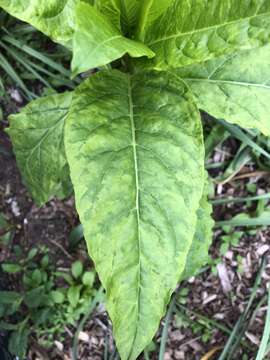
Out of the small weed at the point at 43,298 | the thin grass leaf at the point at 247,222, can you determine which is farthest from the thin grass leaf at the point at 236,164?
the small weed at the point at 43,298

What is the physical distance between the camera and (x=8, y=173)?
2146 millimetres

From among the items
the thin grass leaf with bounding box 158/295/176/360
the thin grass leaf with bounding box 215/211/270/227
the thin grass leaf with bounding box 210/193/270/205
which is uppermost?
the thin grass leaf with bounding box 210/193/270/205

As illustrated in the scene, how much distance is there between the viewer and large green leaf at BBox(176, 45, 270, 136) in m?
1.40

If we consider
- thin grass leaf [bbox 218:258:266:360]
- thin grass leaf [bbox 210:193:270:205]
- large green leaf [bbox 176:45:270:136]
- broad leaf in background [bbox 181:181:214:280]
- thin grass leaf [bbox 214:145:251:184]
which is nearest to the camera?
large green leaf [bbox 176:45:270:136]

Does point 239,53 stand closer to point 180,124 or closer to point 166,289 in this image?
point 180,124

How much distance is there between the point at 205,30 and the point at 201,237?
68 centimetres

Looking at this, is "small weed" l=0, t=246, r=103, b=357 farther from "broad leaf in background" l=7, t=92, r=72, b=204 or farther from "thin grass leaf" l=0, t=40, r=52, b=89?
"thin grass leaf" l=0, t=40, r=52, b=89

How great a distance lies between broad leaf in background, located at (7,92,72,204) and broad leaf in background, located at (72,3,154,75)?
548mm

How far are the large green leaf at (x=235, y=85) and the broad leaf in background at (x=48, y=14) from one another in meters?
0.38

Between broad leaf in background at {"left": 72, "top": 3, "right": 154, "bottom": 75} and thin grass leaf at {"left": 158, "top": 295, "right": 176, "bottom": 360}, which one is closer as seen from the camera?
broad leaf in background at {"left": 72, "top": 3, "right": 154, "bottom": 75}

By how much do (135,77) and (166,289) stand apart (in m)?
0.56

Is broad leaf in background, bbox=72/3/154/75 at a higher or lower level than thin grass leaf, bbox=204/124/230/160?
higher

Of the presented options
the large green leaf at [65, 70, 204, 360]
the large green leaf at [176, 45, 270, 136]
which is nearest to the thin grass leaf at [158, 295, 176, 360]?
the large green leaf at [65, 70, 204, 360]

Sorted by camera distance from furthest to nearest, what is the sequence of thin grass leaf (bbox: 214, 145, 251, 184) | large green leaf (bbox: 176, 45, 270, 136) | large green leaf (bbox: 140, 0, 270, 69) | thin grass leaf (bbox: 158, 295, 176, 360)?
thin grass leaf (bbox: 214, 145, 251, 184) < thin grass leaf (bbox: 158, 295, 176, 360) < large green leaf (bbox: 176, 45, 270, 136) < large green leaf (bbox: 140, 0, 270, 69)
